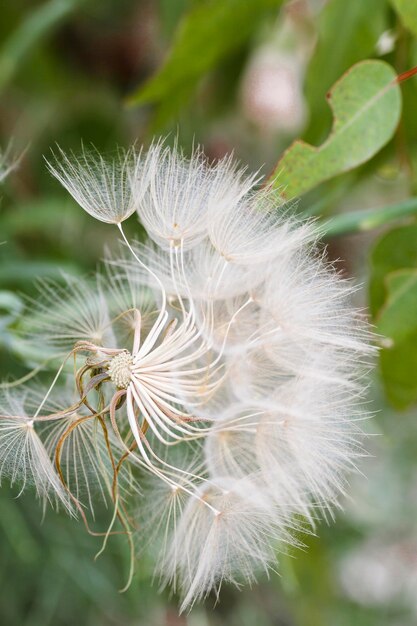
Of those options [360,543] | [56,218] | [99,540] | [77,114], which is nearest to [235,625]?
[360,543]

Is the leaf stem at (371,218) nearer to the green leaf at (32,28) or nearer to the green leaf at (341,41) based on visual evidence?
the green leaf at (341,41)

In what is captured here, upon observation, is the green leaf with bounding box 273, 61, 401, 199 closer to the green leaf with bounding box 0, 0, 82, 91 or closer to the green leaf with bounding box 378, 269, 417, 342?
the green leaf with bounding box 378, 269, 417, 342

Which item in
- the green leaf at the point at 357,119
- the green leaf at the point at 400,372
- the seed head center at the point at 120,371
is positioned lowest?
the seed head center at the point at 120,371

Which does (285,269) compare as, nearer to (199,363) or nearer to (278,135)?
(199,363)

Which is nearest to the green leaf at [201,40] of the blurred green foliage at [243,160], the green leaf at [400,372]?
the blurred green foliage at [243,160]

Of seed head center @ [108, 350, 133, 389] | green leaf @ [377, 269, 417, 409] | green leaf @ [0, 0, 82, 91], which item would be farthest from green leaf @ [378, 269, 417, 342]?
green leaf @ [0, 0, 82, 91]

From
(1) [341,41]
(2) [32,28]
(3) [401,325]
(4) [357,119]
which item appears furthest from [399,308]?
(2) [32,28]
